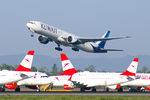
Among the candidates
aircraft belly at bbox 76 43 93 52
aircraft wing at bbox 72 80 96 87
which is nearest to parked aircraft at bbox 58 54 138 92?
aircraft wing at bbox 72 80 96 87

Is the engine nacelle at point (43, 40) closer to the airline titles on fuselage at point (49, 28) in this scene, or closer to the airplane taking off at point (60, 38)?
the airplane taking off at point (60, 38)

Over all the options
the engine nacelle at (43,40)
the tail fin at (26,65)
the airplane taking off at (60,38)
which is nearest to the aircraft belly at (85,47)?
the airplane taking off at (60,38)

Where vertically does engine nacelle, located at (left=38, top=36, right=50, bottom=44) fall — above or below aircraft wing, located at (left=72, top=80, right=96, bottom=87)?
above

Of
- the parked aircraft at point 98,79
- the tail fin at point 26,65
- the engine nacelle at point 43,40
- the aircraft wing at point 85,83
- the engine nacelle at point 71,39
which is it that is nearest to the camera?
the tail fin at point 26,65

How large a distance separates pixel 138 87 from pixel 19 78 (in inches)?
1195

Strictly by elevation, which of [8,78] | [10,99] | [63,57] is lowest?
[10,99]

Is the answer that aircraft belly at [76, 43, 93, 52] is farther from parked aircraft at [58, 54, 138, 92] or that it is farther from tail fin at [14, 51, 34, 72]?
tail fin at [14, 51, 34, 72]

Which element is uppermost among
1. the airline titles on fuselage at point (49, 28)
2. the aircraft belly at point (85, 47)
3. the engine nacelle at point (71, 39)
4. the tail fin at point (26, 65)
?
the airline titles on fuselage at point (49, 28)

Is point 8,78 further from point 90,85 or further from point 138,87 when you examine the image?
point 138,87

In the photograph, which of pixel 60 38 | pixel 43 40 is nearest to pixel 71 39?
pixel 60 38

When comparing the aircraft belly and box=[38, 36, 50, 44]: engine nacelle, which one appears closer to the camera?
box=[38, 36, 50, 44]: engine nacelle

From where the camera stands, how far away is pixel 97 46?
114 metres

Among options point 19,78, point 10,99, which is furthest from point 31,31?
point 10,99

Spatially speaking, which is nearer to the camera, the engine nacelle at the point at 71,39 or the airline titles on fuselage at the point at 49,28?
the airline titles on fuselage at the point at 49,28
